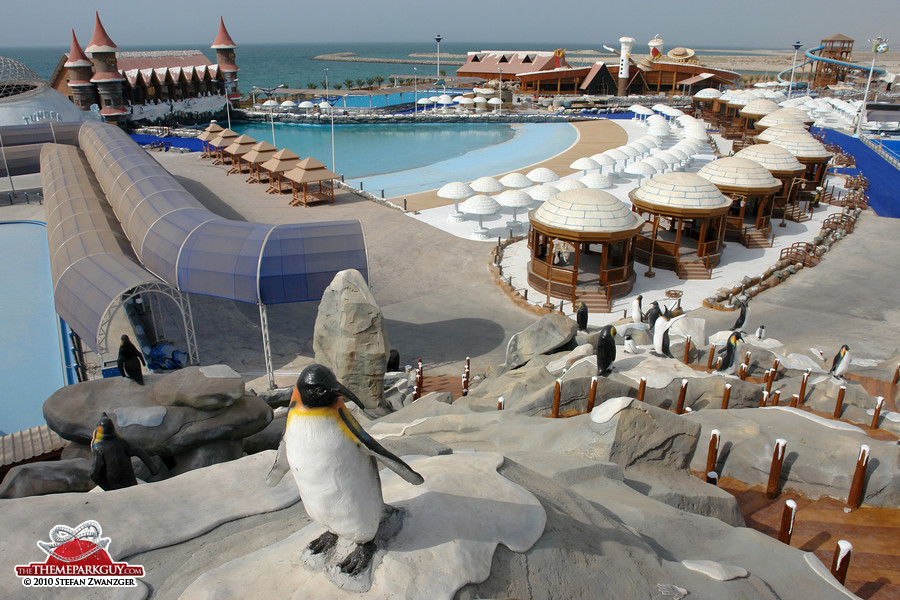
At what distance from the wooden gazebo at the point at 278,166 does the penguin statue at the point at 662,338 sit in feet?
77.1

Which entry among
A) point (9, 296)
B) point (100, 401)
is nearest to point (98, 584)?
point (100, 401)

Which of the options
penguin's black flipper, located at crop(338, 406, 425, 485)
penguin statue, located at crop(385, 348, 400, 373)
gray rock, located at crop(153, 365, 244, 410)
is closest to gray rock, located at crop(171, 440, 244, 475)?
gray rock, located at crop(153, 365, 244, 410)

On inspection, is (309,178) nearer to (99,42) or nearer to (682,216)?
(682,216)

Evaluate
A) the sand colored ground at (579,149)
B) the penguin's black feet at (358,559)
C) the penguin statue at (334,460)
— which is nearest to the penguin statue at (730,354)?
the penguin statue at (334,460)

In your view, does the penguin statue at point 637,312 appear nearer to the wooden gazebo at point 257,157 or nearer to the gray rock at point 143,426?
the gray rock at point 143,426

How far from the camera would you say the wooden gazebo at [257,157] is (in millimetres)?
33750

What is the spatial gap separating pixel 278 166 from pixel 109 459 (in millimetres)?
26138

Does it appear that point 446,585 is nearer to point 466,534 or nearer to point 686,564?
point 466,534

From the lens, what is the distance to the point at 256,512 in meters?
5.69

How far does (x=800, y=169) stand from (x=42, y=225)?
3326cm

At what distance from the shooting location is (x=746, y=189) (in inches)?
933

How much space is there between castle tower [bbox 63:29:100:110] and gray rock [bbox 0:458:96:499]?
53703 mm

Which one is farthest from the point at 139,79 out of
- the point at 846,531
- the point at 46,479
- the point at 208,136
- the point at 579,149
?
the point at 846,531

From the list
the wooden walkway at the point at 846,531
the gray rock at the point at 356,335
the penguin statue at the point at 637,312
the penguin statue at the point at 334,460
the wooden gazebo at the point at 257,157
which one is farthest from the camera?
the wooden gazebo at the point at 257,157
